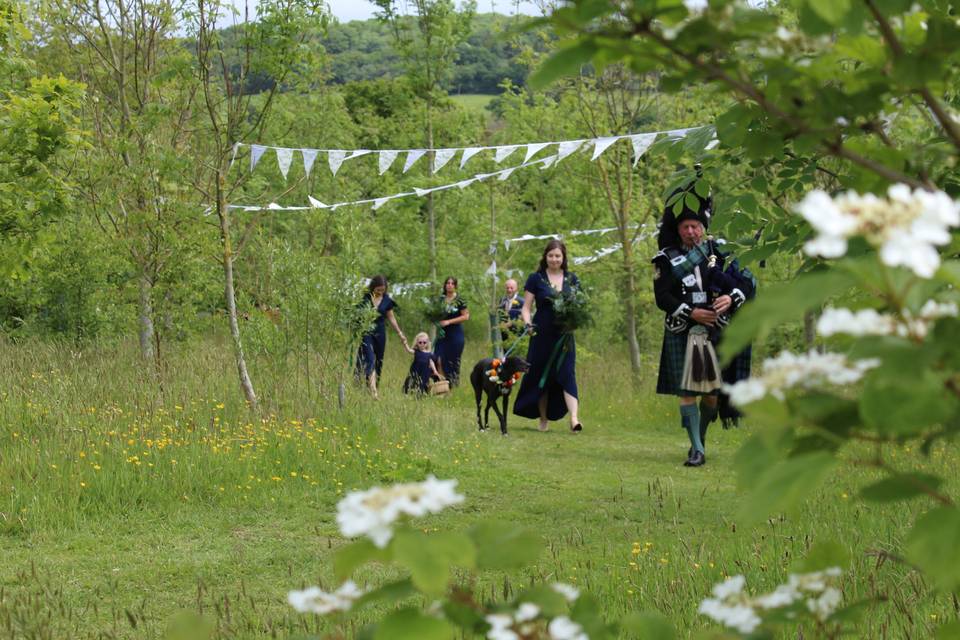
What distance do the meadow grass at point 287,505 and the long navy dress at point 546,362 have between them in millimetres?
564

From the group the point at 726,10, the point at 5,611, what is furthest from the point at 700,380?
the point at 726,10

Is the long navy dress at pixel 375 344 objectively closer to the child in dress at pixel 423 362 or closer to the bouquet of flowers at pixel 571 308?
the child in dress at pixel 423 362

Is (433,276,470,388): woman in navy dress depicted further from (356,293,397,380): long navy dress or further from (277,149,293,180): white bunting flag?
(277,149,293,180): white bunting flag

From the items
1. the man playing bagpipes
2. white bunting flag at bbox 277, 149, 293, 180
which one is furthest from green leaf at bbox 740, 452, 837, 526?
white bunting flag at bbox 277, 149, 293, 180

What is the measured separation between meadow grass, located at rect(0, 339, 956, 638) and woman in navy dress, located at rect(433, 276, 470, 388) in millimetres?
3969

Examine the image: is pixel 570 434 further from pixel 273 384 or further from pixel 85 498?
pixel 85 498

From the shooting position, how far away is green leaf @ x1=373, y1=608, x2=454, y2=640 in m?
1.38

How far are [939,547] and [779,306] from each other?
38 cm

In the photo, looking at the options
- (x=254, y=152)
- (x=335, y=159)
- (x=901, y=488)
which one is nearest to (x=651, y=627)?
(x=901, y=488)

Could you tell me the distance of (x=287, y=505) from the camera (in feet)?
23.7

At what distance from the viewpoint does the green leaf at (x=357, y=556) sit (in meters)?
1.41

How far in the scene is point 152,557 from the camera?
5.89 metres

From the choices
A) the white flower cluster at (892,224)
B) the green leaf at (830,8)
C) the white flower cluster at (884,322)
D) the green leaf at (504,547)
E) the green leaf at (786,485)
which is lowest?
the green leaf at (504,547)

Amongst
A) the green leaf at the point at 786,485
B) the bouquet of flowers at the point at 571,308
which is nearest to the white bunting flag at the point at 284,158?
the bouquet of flowers at the point at 571,308
